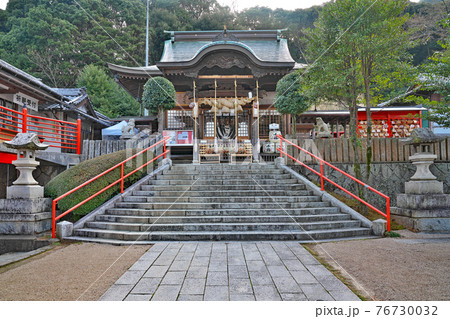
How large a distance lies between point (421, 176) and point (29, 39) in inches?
1316

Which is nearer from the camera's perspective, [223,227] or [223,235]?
[223,235]

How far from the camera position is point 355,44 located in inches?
271

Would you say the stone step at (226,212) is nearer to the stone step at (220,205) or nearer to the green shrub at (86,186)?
the stone step at (220,205)

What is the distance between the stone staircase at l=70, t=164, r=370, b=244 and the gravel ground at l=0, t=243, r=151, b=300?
634mm

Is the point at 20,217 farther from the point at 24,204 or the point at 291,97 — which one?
the point at 291,97

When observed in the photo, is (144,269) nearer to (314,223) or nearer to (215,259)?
(215,259)

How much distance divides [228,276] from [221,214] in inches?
112

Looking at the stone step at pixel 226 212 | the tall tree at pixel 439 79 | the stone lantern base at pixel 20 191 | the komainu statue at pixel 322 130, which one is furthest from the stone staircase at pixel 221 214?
→ the tall tree at pixel 439 79

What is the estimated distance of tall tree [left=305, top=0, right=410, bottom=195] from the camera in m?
6.66

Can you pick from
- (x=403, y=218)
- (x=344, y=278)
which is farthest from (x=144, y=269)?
(x=403, y=218)

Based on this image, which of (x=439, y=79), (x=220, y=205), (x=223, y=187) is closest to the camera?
(x=220, y=205)

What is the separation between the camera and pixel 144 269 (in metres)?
3.73

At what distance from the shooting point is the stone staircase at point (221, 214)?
5.40 m

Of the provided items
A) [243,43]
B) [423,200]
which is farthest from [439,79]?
[243,43]
